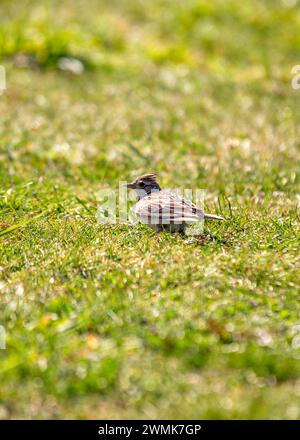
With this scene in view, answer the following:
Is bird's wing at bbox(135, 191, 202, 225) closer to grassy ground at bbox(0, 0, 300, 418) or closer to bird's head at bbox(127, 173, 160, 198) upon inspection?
grassy ground at bbox(0, 0, 300, 418)

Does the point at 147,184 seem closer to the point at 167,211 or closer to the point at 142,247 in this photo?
the point at 167,211

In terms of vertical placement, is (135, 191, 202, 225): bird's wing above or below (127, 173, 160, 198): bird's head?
below

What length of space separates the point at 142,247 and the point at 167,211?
41 cm

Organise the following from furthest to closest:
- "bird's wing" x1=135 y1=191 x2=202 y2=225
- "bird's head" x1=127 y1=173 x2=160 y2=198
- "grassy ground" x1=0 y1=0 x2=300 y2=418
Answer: "bird's head" x1=127 y1=173 x2=160 y2=198, "bird's wing" x1=135 y1=191 x2=202 y2=225, "grassy ground" x1=0 y1=0 x2=300 y2=418

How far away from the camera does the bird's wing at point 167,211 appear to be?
222 inches

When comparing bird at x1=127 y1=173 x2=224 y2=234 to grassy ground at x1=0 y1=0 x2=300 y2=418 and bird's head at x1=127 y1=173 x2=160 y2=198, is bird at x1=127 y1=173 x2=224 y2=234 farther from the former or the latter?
bird's head at x1=127 y1=173 x2=160 y2=198

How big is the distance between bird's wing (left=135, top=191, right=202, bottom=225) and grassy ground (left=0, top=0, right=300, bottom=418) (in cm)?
14

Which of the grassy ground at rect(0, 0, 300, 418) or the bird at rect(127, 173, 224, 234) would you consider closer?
the grassy ground at rect(0, 0, 300, 418)

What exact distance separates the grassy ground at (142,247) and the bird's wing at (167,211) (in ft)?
0.46

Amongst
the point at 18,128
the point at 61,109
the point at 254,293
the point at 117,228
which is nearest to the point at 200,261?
the point at 254,293

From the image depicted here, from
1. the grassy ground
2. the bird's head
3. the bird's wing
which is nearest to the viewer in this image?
the grassy ground

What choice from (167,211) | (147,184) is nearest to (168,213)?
(167,211)

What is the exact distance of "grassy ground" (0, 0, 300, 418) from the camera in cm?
396

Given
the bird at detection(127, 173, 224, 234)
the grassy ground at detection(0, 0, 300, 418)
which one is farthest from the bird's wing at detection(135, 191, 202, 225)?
the grassy ground at detection(0, 0, 300, 418)
